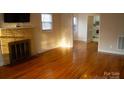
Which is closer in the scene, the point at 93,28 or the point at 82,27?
the point at 82,27

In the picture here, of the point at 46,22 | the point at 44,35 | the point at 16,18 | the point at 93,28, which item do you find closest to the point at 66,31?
the point at 46,22

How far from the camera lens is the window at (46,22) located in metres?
7.08

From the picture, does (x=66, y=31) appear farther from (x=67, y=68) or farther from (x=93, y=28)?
(x=67, y=68)

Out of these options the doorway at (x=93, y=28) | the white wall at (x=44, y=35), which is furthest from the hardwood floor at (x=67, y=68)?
the doorway at (x=93, y=28)

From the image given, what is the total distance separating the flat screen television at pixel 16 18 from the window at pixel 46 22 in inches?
42.8

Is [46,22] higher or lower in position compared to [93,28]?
higher

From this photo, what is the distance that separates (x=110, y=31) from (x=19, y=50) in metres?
4.03

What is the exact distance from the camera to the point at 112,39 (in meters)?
6.84

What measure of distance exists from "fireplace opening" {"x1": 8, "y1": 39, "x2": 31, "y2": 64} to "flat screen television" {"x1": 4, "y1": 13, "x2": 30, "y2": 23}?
78 centimetres

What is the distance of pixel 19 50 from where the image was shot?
5.61m

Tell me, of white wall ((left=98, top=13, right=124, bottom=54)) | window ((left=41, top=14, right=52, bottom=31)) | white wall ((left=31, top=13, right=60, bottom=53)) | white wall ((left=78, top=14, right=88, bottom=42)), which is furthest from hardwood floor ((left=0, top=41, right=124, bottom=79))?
white wall ((left=78, top=14, right=88, bottom=42))

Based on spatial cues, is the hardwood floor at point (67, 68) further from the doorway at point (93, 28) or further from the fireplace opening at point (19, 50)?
the doorway at point (93, 28)
